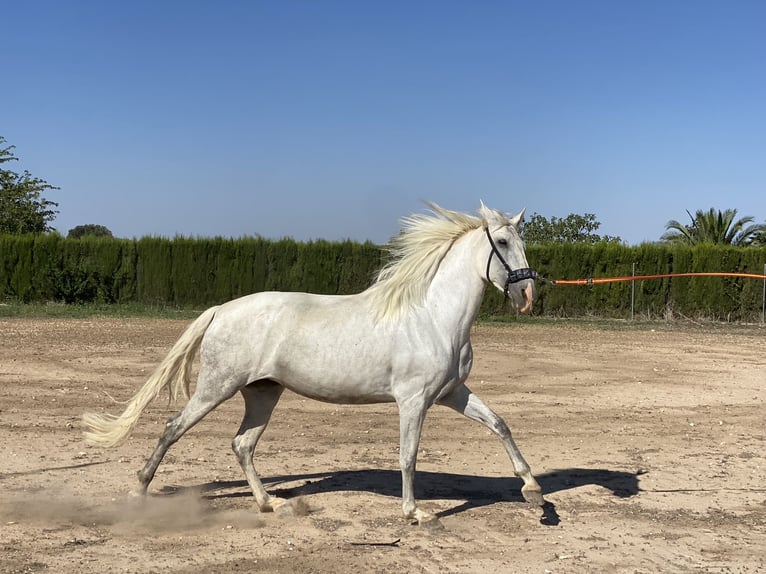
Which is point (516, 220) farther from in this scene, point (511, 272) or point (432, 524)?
point (432, 524)

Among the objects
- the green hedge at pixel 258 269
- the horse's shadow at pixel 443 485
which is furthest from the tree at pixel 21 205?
the horse's shadow at pixel 443 485

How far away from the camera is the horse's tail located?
5.98 metres

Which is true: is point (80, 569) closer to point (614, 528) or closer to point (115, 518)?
point (115, 518)

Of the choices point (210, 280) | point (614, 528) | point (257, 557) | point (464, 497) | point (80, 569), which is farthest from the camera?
point (210, 280)

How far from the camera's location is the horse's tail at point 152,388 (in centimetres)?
598

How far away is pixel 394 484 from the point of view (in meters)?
6.80

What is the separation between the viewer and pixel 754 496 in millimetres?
6656

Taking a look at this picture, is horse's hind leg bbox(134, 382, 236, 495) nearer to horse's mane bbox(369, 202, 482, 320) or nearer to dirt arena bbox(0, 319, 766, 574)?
dirt arena bbox(0, 319, 766, 574)

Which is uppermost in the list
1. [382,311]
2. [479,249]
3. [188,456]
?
[479,249]

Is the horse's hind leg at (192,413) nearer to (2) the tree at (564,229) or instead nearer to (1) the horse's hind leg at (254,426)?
(1) the horse's hind leg at (254,426)

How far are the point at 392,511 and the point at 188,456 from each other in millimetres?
2430

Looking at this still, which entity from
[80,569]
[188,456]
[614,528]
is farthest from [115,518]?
[614,528]

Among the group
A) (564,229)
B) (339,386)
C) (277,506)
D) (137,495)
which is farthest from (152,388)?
(564,229)

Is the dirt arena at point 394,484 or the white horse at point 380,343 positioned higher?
the white horse at point 380,343
